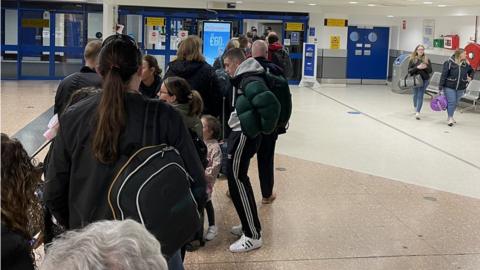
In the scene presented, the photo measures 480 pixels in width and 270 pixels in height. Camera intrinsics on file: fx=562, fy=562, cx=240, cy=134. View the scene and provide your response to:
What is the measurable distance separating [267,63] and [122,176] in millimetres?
2705

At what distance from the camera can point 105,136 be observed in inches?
77.5

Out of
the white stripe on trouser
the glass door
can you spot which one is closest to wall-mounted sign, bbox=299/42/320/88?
the glass door

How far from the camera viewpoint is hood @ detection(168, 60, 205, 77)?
14.7ft

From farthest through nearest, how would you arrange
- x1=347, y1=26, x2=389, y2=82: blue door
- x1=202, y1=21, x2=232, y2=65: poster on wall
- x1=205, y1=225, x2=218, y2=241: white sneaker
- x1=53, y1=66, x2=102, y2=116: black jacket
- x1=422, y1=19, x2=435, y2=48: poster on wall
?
x1=347, y1=26, x2=389, y2=82: blue door, x1=422, y1=19, x2=435, y2=48: poster on wall, x1=202, y1=21, x2=232, y2=65: poster on wall, x1=205, y1=225, x2=218, y2=241: white sneaker, x1=53, y1=66, x2=102, y2=116: black jacket

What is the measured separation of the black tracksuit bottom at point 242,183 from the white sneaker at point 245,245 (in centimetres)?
3

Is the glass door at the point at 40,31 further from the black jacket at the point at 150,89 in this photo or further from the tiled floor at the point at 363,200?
the black jacket at the point at 150,89

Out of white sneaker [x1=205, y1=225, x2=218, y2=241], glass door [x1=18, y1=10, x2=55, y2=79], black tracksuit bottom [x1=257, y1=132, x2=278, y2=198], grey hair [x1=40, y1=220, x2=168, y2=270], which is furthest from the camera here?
glass door [x1=18, y1=10, x2=55, y2=79]

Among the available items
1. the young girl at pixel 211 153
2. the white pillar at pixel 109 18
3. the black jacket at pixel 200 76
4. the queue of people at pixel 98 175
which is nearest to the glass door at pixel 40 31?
the white pillar at pixel 109 18

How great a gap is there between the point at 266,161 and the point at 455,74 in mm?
6410

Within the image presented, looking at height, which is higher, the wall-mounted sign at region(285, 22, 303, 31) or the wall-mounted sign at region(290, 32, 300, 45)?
the wall-mounted sign at region(285, 22, 303, 31)

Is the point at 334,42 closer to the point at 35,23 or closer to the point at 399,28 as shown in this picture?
the point at 399,28

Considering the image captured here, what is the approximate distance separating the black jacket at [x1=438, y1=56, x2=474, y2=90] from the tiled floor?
0.74 m

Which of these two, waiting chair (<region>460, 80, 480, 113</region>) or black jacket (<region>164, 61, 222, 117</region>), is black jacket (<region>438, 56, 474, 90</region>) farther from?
black jacket (<region>164, 61, 222, 117</region>)

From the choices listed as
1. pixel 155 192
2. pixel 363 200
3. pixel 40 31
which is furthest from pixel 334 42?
pixel 155 192
